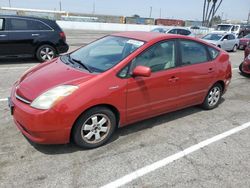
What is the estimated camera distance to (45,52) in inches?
379

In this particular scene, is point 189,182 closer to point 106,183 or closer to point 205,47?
point 106,183

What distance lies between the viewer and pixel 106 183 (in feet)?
9.78

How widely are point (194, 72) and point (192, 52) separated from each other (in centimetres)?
37

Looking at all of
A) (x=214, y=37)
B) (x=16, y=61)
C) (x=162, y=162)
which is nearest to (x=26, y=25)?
(x=16, y=61)

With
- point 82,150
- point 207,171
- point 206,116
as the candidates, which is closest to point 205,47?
point 206,116

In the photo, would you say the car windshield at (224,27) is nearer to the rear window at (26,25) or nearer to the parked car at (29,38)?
the parked car at (29,38)

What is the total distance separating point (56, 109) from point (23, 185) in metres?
0.91

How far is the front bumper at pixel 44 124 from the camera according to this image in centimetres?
318

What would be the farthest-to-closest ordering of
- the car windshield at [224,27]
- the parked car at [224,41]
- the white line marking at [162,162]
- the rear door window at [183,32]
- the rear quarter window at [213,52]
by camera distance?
the car windshield at [224,27] < the rear door window at [183,32] < the parked car at [224,41] < the rear quarter window at [213,52] < the white line marking at [162,162]

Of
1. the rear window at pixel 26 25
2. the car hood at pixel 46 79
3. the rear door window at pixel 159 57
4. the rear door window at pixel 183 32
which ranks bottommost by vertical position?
the rear door window at pixel 183 32

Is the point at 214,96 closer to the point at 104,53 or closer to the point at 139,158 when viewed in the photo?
the point at 104,53

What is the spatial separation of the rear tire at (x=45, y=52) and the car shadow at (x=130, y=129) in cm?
616

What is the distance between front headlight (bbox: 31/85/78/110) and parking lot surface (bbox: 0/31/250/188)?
70cm

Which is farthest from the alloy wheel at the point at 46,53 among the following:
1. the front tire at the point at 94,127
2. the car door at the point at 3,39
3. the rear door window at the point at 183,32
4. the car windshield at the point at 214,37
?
the rear door window at the point at 183,32
